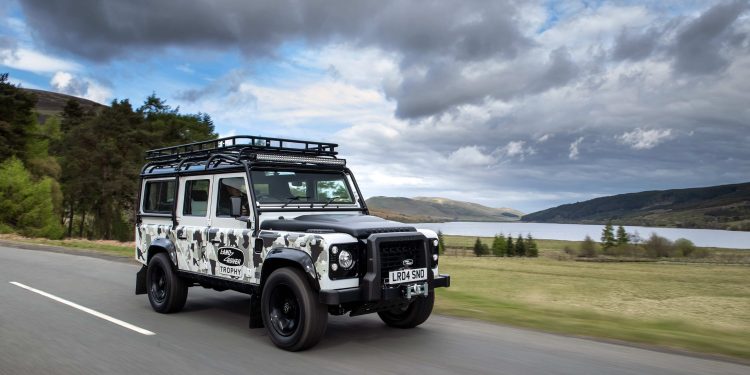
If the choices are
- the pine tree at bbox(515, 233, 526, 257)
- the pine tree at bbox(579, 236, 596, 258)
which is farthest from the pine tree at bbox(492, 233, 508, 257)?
the pine tree at bbox(579, 236, 596, 258)

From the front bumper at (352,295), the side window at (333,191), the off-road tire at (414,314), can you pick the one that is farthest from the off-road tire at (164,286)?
the front bumper at (352,295)

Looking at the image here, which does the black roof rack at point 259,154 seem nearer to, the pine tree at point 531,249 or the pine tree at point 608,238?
the pine tree at point 531,249

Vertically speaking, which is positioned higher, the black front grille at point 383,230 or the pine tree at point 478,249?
the black front grille at point 383,230

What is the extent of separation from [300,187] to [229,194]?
3.13ft

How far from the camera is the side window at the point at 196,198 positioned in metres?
7.77

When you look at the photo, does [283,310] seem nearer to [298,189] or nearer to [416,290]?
[416,290]

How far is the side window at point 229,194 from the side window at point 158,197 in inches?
57.3

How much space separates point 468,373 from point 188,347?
10.4 ft

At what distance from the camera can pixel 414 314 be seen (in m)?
7.21

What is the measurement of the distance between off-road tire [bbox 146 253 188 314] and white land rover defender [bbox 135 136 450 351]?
2 cm

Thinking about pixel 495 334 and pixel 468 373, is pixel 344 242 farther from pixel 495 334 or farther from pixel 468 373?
pixel 495 334

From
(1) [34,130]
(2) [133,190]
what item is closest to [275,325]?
(2) [133,190]

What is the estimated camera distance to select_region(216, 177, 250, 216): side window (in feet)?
22.9

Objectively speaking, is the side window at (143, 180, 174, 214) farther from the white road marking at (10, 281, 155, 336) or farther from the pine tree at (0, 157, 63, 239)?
the pine tree at (0, 157, 63, 239)
